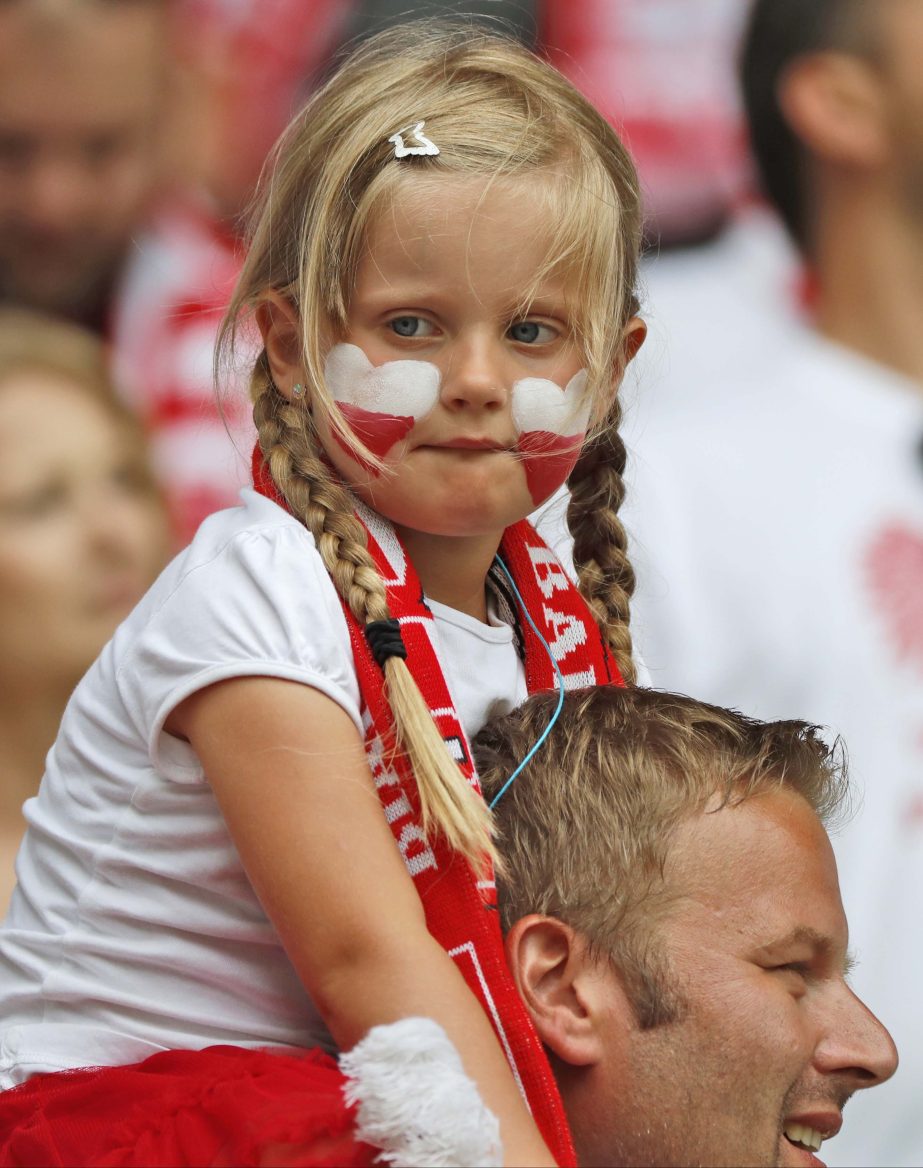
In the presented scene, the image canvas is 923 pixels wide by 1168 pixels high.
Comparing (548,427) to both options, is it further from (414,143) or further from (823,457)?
(823,457)

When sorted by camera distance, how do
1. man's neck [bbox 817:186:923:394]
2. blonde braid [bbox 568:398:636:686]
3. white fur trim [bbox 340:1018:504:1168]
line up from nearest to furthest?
1. white fur trim [bbox 340:1018:504:1168]
2. blonde braid [bbox 568:398:636:686]
3. man's neck [bbox 817:186:923:394]

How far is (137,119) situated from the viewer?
11.1 ft

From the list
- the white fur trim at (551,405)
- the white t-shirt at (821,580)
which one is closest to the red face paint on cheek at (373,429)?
the white fur trim at (551,405)

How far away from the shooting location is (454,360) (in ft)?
Result: 5.30

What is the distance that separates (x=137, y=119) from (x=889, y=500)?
1704mm

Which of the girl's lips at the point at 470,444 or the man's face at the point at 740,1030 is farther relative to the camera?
the girl's lips at the point at 470,444

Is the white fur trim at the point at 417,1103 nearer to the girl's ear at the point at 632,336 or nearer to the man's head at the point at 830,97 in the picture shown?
the girl's ear at the point at 632,336

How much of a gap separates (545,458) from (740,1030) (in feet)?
1.87

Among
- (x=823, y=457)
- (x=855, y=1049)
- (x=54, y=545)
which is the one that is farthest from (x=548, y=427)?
(x=823, y=457)

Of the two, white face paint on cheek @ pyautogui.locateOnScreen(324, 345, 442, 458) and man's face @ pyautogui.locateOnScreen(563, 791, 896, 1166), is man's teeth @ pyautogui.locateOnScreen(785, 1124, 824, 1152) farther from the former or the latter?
white face paint on cheek @ pyautogui.locateOnScreen(324, 345, 442, 458)

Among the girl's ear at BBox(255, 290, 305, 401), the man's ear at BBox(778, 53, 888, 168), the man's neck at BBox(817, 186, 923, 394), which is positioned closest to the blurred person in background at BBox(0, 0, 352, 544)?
the man's ear at BBox(778, 53, 888, 168)

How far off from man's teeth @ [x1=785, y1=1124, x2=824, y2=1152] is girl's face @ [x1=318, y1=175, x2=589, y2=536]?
0.63 m

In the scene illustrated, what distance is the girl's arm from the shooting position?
1405 millimetres

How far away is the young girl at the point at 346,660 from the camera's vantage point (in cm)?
146
